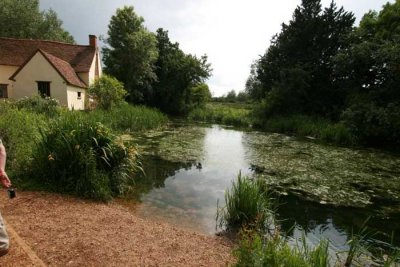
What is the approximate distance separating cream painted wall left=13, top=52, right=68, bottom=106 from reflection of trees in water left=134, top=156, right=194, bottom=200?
524 inches

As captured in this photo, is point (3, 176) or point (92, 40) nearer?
point (3, 176)

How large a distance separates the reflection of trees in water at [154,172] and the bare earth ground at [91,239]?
6.73ft

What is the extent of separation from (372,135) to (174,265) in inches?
697

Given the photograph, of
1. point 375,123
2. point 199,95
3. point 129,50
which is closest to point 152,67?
point 129,50

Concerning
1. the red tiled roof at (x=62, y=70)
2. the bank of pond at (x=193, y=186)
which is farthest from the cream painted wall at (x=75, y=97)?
the bank of pond at (x=193, y=186)

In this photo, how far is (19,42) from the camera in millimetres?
27156

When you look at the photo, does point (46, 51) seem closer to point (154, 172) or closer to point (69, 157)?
point (154, 172)

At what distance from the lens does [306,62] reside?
28.8 metres

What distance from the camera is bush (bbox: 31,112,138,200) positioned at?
20.5 ft

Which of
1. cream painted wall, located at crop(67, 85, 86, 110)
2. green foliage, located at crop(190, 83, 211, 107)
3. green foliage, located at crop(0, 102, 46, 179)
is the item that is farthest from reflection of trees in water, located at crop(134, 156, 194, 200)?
green foliage, located at crop(190, 83, 211, 107)

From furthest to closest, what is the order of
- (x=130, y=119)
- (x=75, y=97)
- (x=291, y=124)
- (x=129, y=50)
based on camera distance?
(x=129, y=50), (x=291, y=124), (x=75, y=97), (x=130, y=119)

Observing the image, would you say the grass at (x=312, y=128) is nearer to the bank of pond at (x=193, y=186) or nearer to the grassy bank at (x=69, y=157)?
the bank of pond at (x=193, y=186)

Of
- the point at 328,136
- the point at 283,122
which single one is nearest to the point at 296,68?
the point at 283,122

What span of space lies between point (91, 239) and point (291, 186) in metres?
6.06
